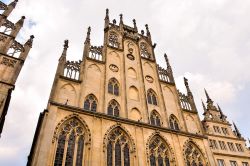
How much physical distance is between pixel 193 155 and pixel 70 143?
8628 millimetres

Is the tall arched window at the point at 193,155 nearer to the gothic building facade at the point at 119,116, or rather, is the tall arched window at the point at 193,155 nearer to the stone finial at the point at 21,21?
the gothic building facade at the point at 119,116

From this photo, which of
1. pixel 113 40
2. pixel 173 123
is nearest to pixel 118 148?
pixel 173 123

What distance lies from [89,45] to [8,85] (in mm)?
7621

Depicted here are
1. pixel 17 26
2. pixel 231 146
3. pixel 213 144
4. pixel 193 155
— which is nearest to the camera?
pixel 193 155

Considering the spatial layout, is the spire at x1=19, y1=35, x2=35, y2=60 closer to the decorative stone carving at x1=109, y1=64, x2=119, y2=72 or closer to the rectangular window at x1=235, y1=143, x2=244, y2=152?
the decorative stone carving at x1=109, y1=64, x2=119, y2=72

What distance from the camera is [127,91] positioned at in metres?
18.3

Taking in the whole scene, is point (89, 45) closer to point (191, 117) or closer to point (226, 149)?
point (191, 117)

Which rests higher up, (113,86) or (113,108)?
(113,86)

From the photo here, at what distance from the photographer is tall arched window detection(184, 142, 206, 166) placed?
16.2 m

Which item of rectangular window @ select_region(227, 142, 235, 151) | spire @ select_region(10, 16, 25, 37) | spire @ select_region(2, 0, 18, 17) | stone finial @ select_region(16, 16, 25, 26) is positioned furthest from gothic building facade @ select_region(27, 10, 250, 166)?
spire @ select_region(2, 0, 18, 17)

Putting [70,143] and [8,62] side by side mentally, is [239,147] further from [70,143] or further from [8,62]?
[8,62]

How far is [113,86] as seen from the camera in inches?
717

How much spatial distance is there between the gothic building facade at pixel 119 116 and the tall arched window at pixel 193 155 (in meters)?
0.07

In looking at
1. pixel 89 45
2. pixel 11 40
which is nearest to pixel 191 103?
pixel 89 45
